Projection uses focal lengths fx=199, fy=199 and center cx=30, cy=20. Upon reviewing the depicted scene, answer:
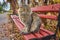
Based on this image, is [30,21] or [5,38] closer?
[30,21]

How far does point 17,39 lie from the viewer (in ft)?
19.1

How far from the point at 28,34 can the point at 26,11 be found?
436mm

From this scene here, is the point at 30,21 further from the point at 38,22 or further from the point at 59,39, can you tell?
the point at 59,39

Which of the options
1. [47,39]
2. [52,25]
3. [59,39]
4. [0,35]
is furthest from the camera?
[0,35]

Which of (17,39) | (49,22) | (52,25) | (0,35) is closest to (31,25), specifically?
(52,25)

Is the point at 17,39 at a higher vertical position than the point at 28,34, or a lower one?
lower

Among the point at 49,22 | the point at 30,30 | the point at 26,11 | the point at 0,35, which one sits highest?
the point at 26,11

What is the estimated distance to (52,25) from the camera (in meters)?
5.11

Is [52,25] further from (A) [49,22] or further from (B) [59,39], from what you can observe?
(B) [59,39]

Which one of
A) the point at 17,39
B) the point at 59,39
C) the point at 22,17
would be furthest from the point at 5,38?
the point at 59,39

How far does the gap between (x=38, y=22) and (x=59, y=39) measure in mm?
491

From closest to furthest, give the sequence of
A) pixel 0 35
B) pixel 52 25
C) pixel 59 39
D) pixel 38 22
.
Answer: pixel 59 39
pixel 38 22
pixel 52 25
pixel 0 35

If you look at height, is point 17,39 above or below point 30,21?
below

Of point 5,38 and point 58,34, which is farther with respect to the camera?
point 5,38
